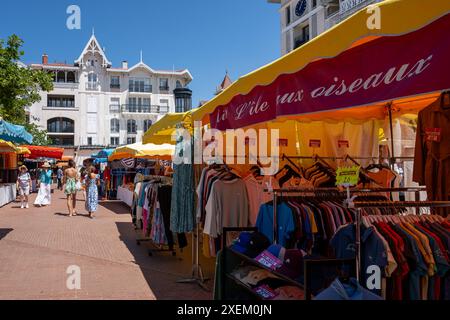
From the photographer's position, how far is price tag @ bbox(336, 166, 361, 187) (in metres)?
3.18

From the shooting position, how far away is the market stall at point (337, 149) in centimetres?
254

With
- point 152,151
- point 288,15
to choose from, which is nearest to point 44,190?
point 152,151

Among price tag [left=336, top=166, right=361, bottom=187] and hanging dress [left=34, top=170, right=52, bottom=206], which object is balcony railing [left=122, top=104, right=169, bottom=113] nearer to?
hanging dress [left=34, top=170, right=52, bottom=206]

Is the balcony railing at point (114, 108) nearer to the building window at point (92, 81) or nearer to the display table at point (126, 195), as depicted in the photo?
the building window at point (92, 81)

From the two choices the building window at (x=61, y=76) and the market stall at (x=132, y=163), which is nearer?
the market stall at (x=132, y=163)

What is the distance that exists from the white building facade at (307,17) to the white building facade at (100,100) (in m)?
17.8

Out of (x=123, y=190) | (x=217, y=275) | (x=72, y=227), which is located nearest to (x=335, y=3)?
(x=123, y=190)

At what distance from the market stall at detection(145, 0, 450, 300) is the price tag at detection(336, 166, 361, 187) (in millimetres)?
35

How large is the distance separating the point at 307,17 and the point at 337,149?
99.8 ft

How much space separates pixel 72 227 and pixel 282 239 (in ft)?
29.6

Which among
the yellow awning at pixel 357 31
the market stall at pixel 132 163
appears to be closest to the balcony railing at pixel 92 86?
the market stall at pixel 132 163

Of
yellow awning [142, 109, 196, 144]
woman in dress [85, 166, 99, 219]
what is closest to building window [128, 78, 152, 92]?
woman in dress [85, 166, 99, 219]

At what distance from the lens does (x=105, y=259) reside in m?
7.57
